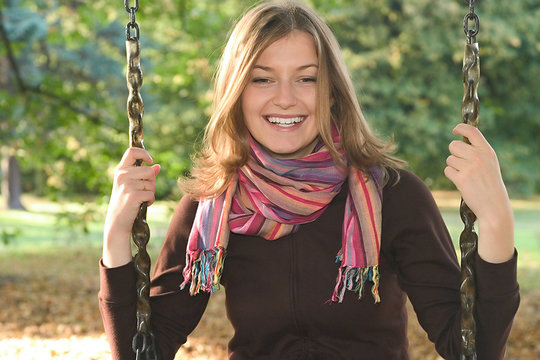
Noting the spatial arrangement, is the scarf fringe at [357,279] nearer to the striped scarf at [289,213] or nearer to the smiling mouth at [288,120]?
the striped scarf at [289,213]

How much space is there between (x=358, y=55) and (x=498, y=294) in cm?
1522

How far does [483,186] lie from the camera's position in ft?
6.41

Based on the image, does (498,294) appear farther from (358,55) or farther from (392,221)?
(358,55)

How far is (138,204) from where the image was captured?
2205 millimetres

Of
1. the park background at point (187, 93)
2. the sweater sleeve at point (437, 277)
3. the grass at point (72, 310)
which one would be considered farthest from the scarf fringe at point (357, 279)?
the park background at point (187, 93)

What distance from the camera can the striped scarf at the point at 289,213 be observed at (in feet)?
7.27

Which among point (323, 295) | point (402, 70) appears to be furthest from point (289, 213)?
point (402, 70)

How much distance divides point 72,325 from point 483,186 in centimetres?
500

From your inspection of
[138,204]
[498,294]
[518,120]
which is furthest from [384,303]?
[518,120]

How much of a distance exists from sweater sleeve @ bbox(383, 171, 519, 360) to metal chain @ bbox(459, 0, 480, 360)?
33 millimetres

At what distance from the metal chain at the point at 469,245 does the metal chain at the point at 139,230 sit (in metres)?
0.95

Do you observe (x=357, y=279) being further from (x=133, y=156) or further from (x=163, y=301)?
(x=133, y=156)

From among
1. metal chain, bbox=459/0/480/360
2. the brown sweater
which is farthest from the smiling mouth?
metal chain, bbox=459/0/480/360

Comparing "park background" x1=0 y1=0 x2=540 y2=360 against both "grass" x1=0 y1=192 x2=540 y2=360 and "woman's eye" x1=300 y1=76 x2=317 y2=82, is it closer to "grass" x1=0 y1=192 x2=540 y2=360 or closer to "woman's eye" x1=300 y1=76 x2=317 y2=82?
"grass" x1=0 y1=192 x2=540 y2=360
